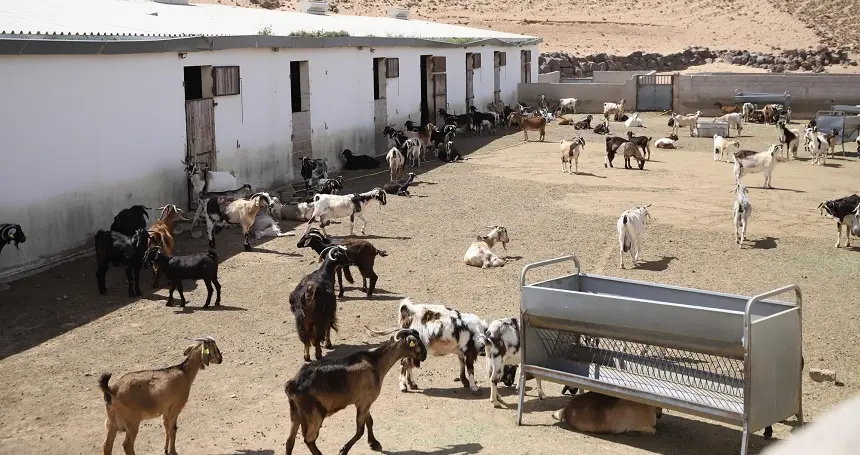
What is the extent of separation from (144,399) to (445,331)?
116 inches

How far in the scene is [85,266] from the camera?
1520 centimetres

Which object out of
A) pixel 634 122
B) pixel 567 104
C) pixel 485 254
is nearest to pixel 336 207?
pixel 485 254

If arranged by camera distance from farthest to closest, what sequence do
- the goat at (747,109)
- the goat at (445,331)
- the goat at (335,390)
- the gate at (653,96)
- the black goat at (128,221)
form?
the gate at (653,96), the goat at (747,109), the black goat at (128,221), the goat at (445,331), the goat at (335,390)

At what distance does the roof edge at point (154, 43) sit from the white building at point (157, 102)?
0.03m

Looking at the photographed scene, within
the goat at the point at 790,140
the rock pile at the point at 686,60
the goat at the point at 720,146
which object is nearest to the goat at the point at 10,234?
the goat at the point at 720,146

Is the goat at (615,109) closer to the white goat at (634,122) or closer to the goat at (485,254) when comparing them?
the white goat at (634,122)

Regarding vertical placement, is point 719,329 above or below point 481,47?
below

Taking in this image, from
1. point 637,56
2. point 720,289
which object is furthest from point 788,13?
point 720,289

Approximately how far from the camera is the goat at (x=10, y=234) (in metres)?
13.7

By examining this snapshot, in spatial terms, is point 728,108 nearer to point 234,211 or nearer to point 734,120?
point 734,120

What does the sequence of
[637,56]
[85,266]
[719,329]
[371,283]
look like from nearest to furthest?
1. [719,329]
2. [371,283]
3. [85,266]
4. [637,56]

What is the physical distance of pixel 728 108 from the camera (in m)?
38.0

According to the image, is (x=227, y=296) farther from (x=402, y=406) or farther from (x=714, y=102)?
(x=714, y=102)

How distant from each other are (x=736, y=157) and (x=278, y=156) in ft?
34.8
